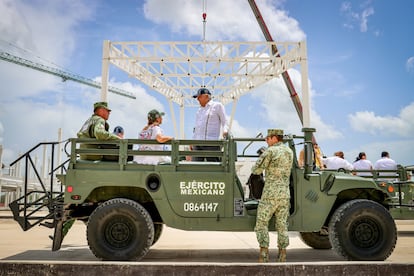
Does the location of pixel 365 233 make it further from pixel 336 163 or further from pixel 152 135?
pixel 336 163

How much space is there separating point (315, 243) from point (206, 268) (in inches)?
144

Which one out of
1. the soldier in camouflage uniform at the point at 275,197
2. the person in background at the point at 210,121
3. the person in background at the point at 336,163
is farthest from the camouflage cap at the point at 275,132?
the person in background at the point at 336,163

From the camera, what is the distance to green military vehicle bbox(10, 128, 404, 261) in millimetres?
5445

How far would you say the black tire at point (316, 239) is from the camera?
7.34 metres

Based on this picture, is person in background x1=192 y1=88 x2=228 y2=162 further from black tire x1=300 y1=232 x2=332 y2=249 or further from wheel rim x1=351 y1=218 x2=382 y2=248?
black tire x1=300 y1=232 x2=332 y2=249

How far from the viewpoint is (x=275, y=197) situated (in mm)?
5348

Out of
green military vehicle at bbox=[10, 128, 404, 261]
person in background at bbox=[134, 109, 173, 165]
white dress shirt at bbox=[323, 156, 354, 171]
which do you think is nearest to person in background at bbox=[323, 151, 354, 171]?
white dress shirt at bbox=[323, 156, 354, 171]

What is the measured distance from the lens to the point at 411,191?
32.1ft

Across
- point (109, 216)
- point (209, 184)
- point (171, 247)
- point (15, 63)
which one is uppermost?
point (15, 63)

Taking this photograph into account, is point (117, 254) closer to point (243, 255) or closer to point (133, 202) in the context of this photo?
point (133, 202)

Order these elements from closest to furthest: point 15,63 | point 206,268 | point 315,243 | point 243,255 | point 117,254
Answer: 1. point 206,268
2. point 117,254
3. point 243,255
4. point 315,243
5. point 15,63

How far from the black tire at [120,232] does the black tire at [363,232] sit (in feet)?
8.49

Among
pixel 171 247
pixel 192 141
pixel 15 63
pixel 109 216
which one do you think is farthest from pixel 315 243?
pixel 15 63

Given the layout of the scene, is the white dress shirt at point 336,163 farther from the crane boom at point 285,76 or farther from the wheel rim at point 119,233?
the crane boom at point 285,76
